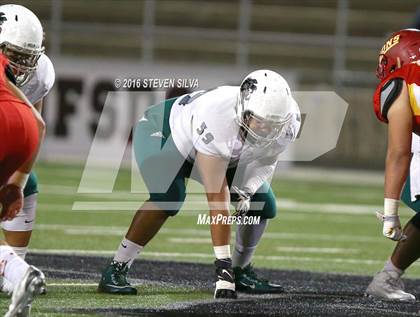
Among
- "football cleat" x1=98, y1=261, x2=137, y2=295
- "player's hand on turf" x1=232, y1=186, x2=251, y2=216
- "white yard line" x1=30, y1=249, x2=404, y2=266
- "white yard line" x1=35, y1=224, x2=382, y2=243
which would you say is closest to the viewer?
"football cleat" x1=98, y1=261, x2=137, y2=295

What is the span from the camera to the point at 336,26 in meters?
15.8

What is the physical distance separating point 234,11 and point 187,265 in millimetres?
9664

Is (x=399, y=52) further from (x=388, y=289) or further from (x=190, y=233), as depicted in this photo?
(x=190, y=233)

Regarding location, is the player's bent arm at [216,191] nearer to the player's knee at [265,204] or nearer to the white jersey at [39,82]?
the player's knee at [265,204]

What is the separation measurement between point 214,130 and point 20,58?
38.8 inches

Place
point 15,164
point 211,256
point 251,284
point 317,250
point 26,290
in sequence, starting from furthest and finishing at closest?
point 317,250
point 211,256
point 251,284
point 15,164
point 26,290

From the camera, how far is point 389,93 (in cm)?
545

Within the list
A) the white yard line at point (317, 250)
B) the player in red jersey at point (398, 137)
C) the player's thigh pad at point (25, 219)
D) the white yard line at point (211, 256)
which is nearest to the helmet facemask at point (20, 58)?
the player's thigh pad at point (25, 219)

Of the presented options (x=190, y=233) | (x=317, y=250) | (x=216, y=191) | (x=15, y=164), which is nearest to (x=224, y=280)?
(x=216, y=191)

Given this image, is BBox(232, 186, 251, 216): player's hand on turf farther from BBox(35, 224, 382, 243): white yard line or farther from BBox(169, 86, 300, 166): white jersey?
BBox(35, 224, 382, 243): white yard line

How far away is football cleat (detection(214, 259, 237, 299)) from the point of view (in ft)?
17.5

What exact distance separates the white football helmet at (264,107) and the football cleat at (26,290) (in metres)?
1.53

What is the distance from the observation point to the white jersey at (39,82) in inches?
222

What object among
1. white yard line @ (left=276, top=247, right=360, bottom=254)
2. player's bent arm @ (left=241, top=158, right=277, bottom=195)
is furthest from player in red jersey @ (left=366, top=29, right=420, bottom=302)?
white yard line @ (left=276, top=247, right=360, bottom=254)
